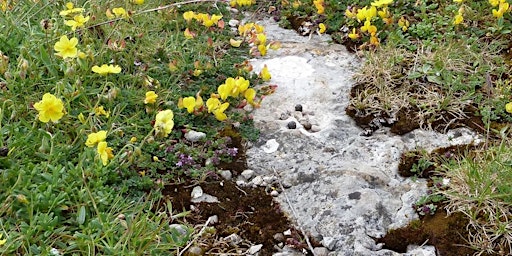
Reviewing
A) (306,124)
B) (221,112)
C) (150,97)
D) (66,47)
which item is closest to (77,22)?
(66,47)

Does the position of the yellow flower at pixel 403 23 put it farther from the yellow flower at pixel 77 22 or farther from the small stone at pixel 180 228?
the small stone at pixel 180 228

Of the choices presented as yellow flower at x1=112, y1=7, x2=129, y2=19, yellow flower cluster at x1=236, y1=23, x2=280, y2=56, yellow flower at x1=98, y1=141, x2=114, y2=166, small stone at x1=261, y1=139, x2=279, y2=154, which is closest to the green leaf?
yellow flower at x1=98, y1=141, x2=114, y2=166

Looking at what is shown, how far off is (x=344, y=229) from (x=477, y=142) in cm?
97

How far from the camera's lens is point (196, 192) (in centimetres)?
293

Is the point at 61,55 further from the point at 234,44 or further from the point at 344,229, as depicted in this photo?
the point at 344,229

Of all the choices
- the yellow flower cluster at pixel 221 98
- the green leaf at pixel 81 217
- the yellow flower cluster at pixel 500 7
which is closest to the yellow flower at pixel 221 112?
the yellow flower cluster at pixel 221 98

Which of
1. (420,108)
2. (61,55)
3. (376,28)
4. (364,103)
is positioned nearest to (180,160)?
(61,55)

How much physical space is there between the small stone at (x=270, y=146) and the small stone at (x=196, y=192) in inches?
18.8

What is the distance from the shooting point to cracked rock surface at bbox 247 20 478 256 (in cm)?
271

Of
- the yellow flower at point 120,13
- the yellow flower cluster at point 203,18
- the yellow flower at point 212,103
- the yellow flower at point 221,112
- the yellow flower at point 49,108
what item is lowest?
the yellow flower at point 221,112

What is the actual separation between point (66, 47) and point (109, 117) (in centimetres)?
45

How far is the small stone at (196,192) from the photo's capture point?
2917mm

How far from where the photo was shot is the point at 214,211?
9.30 feet

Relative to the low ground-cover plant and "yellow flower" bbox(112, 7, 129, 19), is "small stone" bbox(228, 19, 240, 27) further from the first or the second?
"yellow flower" bbox(112, 7, 129, 19)
